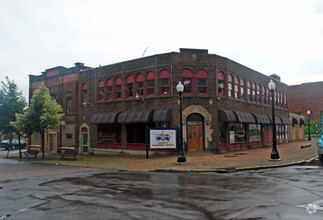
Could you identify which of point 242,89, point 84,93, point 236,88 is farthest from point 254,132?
point 84,93

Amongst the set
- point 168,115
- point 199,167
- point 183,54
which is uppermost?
point 183,54

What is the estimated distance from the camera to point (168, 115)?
21.8 m

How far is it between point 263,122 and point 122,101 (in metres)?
14.6

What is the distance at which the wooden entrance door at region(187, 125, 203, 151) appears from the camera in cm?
2200

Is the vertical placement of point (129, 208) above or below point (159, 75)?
below

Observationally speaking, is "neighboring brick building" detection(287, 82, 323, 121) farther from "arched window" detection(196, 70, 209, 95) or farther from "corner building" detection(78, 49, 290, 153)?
"arched window" detection(196, 70, 209, 95)

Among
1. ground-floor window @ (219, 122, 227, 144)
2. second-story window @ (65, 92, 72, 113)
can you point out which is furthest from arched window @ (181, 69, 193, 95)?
second-story window @ (65, 92, 72, 113)

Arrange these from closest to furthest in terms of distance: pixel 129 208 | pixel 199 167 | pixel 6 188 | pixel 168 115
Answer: pixel 129 208 < pixel 6 188 < pixel 199 167 < pixel 168 115

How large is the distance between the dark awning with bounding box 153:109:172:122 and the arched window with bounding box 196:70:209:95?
10.5 ft

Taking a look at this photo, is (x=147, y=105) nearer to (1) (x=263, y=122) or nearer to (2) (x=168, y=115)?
(2) (x=168, y=115)

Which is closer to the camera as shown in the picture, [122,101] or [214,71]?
[214,71]

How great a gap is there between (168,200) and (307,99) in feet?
221

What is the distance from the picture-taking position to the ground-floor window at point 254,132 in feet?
90.5

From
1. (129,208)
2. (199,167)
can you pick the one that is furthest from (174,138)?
(129,208)
